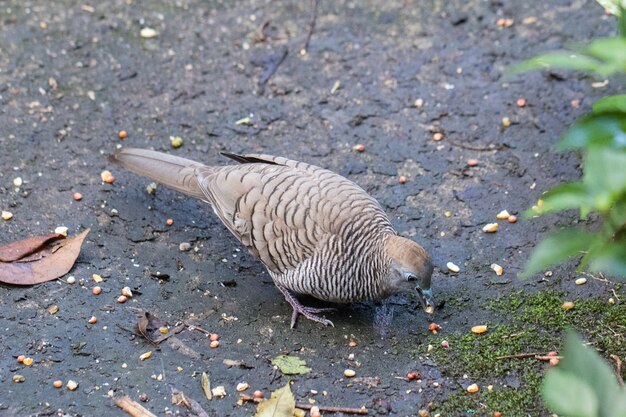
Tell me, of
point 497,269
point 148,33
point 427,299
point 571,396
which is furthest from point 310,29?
point 571,396

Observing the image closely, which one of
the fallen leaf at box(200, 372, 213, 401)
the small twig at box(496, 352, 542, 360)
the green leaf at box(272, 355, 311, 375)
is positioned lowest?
the green leaf at box(272, 355, 311, 375)

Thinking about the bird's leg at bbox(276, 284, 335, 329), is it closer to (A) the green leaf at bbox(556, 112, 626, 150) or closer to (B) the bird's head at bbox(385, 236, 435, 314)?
(B) the bird's head at bbox(385, 236, 435, 314)

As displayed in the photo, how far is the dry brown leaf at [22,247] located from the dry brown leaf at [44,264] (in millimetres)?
18

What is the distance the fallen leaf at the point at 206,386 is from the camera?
4242mm

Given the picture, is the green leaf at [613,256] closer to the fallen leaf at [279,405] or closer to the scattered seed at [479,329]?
the fallen leaf at [279,405]

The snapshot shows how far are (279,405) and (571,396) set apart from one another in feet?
8.56

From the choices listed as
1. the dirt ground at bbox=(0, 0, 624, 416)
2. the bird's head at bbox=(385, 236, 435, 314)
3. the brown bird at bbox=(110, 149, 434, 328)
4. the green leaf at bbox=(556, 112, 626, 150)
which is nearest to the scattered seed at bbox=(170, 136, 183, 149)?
the dirt ground at bbox=(0, 0, 624, 416)

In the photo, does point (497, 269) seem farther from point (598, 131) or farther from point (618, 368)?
point (598, 131)

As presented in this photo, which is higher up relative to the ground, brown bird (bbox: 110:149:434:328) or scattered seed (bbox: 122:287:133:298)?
brown bird (bbox: 110:149:434:328)

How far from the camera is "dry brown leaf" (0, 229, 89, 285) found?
4859 mm

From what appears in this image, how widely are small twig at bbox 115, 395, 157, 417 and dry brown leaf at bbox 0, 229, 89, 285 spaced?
3.72ft

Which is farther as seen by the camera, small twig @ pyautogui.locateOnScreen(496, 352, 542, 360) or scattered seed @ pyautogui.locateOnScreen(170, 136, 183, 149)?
scattered seed @ pyautogui.locateOnScreen(170, 136, 183, 149)

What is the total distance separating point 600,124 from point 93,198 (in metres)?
4.16

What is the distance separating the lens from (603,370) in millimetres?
1665
